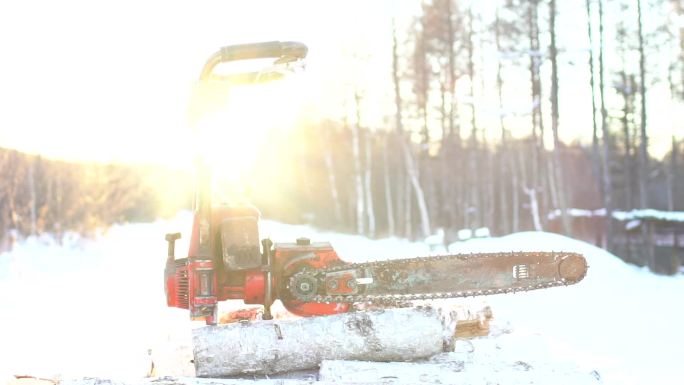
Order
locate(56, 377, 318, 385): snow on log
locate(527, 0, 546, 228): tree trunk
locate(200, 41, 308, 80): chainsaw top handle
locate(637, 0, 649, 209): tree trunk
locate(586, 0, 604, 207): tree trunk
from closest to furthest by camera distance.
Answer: locate(56, 377, 318, 385): snow on log, locate(200, 41, 308, 80): chainsaw top handle, locate(586, 0, 604, 207): tree trunk, locate(637, 0, 649, 209): tree trunk, locate(527, 0, 546, 228): tree trunk

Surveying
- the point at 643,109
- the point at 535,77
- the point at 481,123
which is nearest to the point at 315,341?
the point at 643,109

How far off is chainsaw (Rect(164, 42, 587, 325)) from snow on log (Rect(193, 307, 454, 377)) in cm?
21

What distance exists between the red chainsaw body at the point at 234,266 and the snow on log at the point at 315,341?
34 cm

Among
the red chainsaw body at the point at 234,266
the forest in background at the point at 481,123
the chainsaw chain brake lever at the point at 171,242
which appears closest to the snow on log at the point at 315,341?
the red chainsaw body at the point at 234,266

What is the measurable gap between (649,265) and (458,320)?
12133 mm

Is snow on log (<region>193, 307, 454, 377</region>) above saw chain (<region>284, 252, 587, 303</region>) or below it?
below

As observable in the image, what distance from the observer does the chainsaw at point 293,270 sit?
441 cm

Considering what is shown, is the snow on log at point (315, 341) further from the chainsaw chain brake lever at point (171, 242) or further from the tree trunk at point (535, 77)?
the tree trunk at point (535, 77)

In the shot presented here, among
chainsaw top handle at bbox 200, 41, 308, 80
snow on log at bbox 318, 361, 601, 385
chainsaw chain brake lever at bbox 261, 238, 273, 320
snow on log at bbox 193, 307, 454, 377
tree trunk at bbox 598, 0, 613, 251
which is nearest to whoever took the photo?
snow on log at bbox 318, 361, 601, 385

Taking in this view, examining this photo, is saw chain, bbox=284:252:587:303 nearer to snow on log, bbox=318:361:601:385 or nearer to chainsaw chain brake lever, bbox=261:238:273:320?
chainsaw chain brake lever, bbox=261:238:273:320

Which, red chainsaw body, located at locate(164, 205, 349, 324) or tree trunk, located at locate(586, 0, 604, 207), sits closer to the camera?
red chainsaw body, located at locate(164, 205, 349, 324)

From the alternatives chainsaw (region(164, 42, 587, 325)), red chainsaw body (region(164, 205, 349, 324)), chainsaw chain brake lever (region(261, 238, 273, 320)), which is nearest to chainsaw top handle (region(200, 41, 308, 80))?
chainsaw (region(164, 42, 587, 325))

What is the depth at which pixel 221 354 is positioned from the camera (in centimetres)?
412

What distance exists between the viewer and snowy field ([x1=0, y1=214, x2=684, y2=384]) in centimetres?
489
